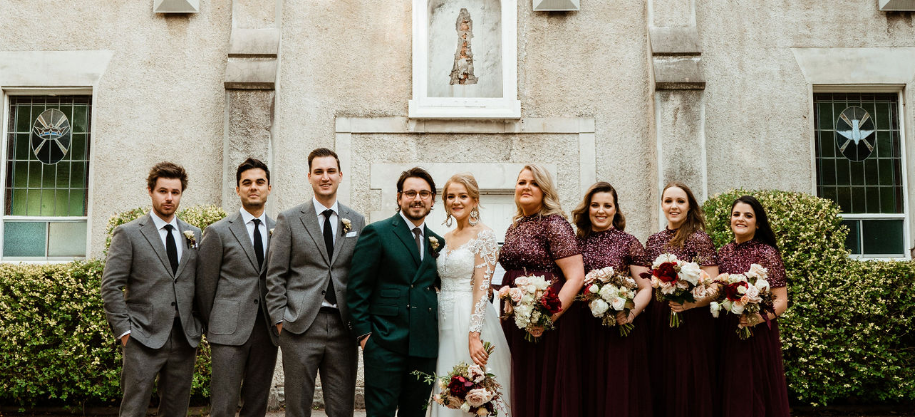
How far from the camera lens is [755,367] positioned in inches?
220

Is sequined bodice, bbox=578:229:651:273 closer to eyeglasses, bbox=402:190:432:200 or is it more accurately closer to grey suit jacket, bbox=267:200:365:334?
eyeglasses, bbox=402:190:432:200

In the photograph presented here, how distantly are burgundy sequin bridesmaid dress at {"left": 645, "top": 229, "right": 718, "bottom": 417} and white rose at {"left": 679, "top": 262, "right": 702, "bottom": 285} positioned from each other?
1.60ft

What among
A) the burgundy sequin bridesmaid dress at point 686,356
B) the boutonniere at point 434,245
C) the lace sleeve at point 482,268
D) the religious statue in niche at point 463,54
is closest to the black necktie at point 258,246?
the boutonniere at point 434,245

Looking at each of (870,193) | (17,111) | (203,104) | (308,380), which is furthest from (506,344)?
(17,111)

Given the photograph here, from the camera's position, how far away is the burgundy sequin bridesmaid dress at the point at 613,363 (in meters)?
5.37

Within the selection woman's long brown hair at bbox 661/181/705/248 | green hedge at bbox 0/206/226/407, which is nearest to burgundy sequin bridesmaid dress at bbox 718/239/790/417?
woman's long brown hair at bbox 661/181/705/248

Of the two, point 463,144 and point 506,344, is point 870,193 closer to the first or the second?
point 463,144

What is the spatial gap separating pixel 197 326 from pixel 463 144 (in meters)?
4.76

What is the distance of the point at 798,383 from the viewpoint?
28.1 feet

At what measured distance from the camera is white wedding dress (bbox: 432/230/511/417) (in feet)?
17.7

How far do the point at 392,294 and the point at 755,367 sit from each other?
8.73 feet

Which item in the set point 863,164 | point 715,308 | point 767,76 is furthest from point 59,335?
point 863,164

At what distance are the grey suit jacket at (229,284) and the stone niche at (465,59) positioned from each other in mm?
4381

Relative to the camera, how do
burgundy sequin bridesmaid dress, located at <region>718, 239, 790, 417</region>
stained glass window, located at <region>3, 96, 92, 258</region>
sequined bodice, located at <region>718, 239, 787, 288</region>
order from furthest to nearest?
stained glass window, located at <region>3, 96, 92, 258</region>, sequined bodice, located at <region>718, 239, 787, 288</region>, burgundy sequin bridesmaid dress, located at <region>718, 239, 790, 417</region>
